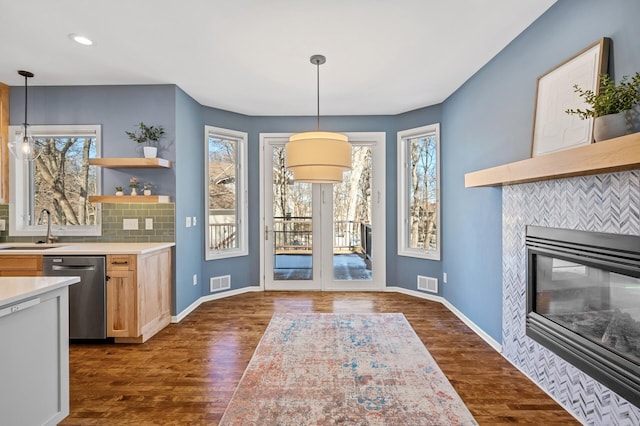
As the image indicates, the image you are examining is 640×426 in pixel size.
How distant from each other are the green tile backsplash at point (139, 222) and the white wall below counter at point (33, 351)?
5.92ft

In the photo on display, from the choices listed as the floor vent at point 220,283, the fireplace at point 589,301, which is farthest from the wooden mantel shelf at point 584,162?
the floor vent at point 220,283

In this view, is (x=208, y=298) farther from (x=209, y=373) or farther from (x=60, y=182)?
Result: (x=60, y=182)

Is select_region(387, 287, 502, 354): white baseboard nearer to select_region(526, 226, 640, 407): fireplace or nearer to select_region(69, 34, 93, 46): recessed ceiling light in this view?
→ select_region(526, 226, 640, 407): fireplace

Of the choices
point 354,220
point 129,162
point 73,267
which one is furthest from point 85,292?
point 354,220

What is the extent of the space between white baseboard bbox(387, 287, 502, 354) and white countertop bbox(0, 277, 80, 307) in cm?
335

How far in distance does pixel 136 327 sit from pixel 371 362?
87.6 inches

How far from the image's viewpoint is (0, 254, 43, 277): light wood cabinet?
3072mm

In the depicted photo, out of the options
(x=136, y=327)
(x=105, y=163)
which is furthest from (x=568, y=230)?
(x=105, y=163)

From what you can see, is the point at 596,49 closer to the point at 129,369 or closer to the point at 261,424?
→ the point at 261,424

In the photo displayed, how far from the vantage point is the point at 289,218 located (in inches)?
197

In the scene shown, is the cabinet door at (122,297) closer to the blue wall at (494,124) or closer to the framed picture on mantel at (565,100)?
the blue wall at (494,124)

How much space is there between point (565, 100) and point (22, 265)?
471 centimetres

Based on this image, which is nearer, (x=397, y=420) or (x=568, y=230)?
(x=397, y=420)

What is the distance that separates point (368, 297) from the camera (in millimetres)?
4625
